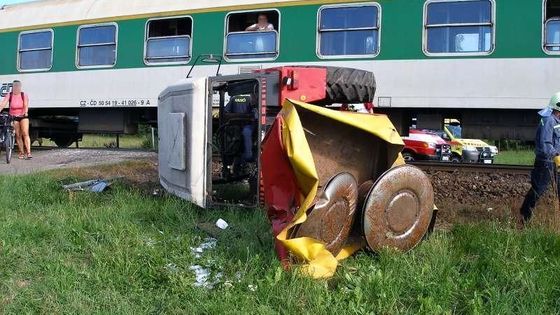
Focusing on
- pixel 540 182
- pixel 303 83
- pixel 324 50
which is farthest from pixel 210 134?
pixel 324 50

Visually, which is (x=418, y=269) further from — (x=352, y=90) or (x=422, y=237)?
(x=352, y=90)

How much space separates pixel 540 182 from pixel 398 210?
6.94 ft

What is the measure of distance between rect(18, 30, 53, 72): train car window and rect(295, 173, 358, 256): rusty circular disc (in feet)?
33.1

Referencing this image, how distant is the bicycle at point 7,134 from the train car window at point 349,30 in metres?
5.89

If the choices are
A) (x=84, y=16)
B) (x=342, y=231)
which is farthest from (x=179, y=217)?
(x=84, y=16)

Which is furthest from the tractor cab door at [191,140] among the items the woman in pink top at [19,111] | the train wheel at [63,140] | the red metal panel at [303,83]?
the train wheel at [63,140]

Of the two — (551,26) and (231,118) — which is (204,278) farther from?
(551,26)

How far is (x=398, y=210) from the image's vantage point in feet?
13.1

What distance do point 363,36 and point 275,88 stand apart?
3.99 meters

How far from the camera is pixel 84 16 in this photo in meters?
11.8

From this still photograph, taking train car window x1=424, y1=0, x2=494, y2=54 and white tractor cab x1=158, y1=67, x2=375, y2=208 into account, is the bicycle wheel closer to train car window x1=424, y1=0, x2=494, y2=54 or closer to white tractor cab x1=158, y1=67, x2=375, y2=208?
white tractor cab x1=158, y1=67, x2=375, y2=208

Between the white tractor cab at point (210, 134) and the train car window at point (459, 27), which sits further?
the train car window at point (459, 27)

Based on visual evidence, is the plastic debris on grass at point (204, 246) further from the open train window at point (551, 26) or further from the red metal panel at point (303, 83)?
the open train window at point (551, 26)

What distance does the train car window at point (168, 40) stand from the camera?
34.8ft
